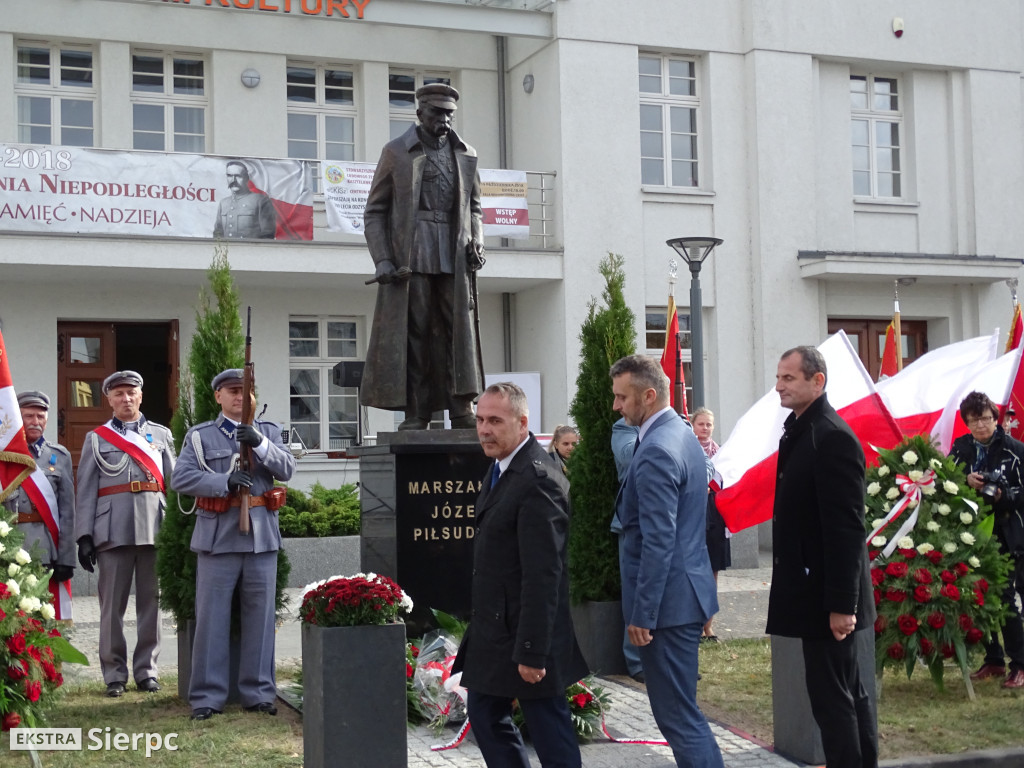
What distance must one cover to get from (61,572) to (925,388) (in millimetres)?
6563

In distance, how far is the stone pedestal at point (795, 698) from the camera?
6.68 m

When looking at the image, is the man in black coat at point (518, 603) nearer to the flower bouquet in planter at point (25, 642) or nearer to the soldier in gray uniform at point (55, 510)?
the flower bouquet in planter at point (25, 642)

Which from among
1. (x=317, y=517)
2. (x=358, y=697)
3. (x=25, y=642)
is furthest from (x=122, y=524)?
(x=317, y=517)

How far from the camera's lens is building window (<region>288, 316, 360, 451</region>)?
2036cm

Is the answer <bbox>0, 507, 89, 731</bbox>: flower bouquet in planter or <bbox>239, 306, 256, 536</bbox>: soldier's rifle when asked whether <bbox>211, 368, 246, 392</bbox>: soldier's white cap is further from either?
<bbox>0, 507, 89, 731</bbox>: flower bouquet in planter

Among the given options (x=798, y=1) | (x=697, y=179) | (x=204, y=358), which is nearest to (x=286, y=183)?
(x=697, y=179)

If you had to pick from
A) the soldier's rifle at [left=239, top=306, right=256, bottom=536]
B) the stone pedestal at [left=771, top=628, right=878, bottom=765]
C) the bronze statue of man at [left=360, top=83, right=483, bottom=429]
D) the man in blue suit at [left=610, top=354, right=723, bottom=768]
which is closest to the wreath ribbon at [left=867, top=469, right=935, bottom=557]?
the stone pedestal at [left=771, top=628, right=878, bottom=765]

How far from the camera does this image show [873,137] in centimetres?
2183

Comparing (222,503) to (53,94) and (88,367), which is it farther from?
(53,94)

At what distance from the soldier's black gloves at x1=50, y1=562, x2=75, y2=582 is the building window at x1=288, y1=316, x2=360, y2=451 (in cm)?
1173

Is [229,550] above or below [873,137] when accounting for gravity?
below

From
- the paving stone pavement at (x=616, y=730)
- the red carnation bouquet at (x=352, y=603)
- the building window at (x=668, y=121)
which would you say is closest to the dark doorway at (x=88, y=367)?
the paving stone pavement at (x=616, y=730)

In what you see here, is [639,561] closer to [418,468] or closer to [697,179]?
[418,468]

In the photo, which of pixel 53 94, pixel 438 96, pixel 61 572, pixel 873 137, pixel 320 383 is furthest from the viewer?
pixel 873 137
